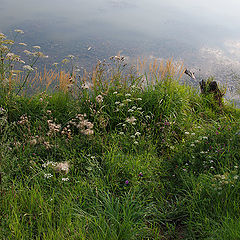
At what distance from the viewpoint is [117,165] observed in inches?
133

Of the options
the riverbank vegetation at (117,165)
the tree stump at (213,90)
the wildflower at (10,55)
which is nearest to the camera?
the riverbank vegetation at (117,165)

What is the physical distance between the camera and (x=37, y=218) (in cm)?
254

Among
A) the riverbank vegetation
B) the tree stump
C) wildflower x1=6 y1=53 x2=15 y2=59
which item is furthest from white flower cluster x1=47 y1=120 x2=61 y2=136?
the tree stump

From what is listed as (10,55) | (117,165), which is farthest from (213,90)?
(10,55)

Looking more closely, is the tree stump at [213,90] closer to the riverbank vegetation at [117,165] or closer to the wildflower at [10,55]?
the riverbank vegetation at [117,165]

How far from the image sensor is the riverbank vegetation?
252cm

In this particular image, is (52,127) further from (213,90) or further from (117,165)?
(213,90)

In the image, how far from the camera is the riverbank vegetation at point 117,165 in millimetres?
2523

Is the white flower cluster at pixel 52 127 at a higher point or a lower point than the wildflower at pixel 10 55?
lower

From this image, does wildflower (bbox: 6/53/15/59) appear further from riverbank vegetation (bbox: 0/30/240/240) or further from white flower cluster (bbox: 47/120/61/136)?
white flower cluster (bbox: 47/120/61/136)

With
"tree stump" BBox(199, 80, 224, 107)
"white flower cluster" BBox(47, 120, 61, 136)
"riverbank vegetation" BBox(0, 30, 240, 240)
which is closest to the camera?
"riverbank vegetation" BBox(0, 30, 240, 240)

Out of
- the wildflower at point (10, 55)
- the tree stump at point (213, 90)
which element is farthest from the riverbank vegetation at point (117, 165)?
the tree stump at point (213, 90)

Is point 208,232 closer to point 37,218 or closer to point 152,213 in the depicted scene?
point 152,213

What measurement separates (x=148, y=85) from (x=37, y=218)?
136 inches
